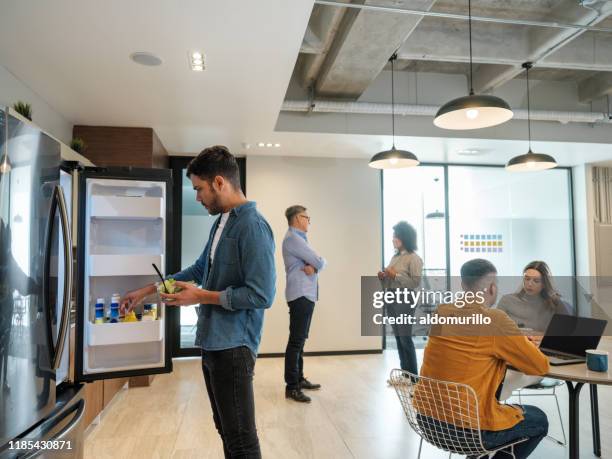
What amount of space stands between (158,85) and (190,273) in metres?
1.79

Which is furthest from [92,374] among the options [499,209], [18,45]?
[499,209]

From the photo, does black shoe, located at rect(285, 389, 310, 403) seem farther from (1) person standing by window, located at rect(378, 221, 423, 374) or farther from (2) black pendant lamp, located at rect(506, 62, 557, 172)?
(2) black pendant lamp, located at rect(506, 62, 557, 172)

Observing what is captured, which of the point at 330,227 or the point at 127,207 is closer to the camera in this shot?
the point at 127,207

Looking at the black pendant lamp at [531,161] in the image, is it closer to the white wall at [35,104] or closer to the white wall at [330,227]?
the white wall at [330,227]

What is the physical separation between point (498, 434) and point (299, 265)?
214cm

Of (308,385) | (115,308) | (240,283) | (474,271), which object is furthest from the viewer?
(308,385)

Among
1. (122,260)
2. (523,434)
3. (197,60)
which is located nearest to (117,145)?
(197,60)

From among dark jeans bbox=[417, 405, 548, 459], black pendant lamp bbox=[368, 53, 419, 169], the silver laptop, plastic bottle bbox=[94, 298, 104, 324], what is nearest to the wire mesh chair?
dark jeans bbox=[417, 405, 548, 459]

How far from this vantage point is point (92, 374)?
2.27 metres

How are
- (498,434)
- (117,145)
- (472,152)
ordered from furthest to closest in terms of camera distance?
(472,152) < (117,145) < (498,434)

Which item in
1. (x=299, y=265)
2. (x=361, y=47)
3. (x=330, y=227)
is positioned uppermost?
(x=361, y=47)

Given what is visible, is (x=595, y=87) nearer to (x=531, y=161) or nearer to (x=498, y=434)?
(x=531, y=161)

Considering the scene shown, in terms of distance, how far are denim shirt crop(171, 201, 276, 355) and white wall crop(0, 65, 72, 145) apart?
7.26 feet

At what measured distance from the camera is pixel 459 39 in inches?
137
